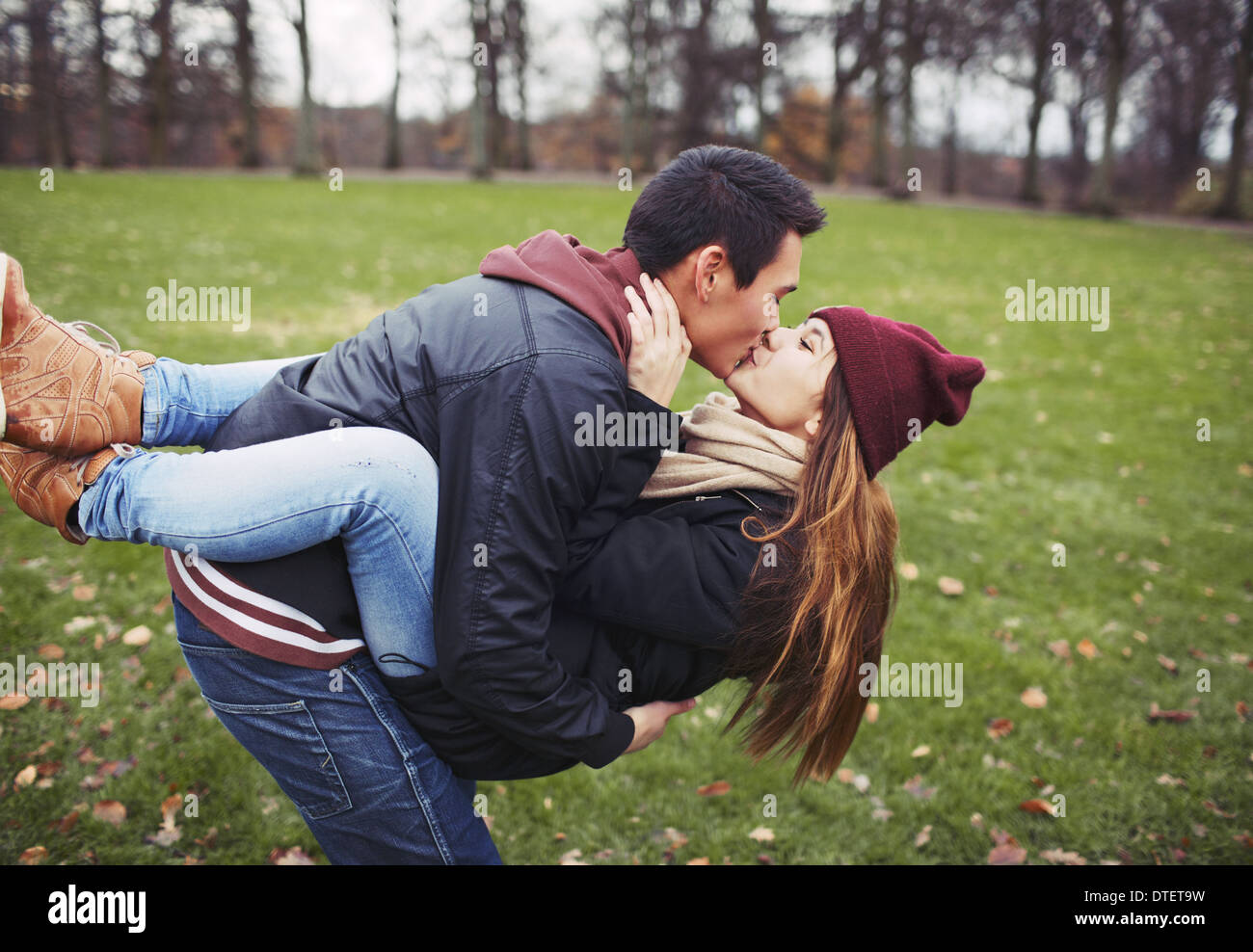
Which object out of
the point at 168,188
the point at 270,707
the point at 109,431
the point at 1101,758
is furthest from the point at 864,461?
the point at 168,188

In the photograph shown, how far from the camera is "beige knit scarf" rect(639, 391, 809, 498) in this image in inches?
93.8

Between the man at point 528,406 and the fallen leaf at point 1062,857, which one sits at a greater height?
the man at point 528,406

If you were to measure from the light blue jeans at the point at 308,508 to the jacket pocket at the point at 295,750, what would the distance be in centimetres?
29

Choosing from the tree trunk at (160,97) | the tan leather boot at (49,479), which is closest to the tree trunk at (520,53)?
the tree trunk at (160,97)

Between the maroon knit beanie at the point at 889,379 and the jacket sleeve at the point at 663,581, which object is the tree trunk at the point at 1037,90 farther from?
the jacket sleeve at the point at 663,581

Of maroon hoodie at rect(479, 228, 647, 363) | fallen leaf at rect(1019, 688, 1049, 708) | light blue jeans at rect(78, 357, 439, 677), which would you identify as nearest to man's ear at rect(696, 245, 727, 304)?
maroon hoodie at rect(479, 228, 647, 363)

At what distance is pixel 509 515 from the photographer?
1832 mm

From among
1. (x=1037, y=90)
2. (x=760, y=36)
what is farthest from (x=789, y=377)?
(x=1037, y=90)

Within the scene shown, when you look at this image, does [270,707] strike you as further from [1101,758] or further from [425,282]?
[425,282]

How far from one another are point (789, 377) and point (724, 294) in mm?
354

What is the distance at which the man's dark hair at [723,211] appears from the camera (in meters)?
2.25

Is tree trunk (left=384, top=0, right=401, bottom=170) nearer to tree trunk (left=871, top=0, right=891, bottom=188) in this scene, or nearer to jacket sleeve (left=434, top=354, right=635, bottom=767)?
tree trunk (left=871, top=0, right=891, bottom=188)

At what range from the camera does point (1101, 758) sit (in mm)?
4293
